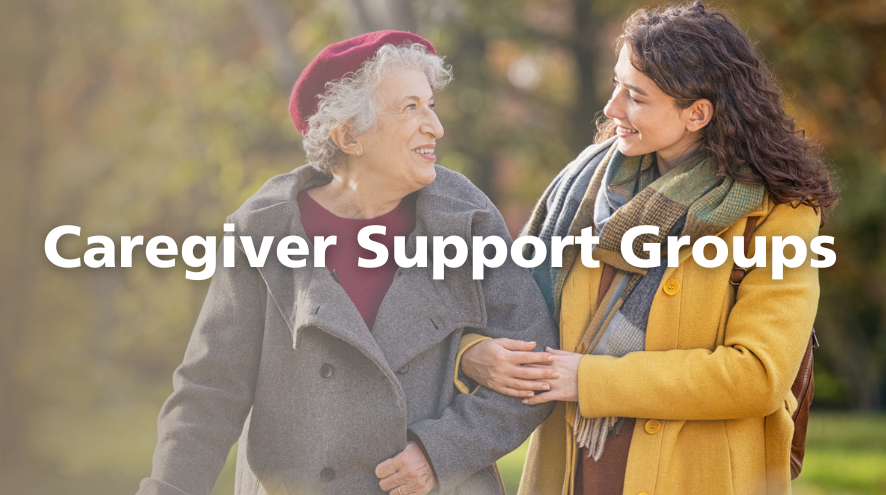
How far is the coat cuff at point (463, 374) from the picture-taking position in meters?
2.54

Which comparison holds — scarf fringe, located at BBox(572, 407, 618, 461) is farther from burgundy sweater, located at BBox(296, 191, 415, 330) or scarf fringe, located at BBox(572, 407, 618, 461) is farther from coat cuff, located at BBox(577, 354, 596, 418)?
burgundy sweater, located at BBox(296, 191, 415, 330)

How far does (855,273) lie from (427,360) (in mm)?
10629

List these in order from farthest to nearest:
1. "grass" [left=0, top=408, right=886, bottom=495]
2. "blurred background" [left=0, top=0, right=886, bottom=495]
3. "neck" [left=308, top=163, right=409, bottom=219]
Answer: "blurred background" [left=0, top=0, right=886, bottom=495] → "grass" [left=0, top=408, right=886, bottom=495] → "neck" [left=308, top=163, right=409, bottom=219]

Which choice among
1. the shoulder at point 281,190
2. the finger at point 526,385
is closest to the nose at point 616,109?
the finger at point 526,385

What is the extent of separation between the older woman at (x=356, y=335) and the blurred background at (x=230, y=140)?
3.68 meters

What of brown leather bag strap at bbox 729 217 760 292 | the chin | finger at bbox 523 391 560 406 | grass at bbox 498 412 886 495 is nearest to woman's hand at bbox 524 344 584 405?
finger at bbox 523 391 560 406

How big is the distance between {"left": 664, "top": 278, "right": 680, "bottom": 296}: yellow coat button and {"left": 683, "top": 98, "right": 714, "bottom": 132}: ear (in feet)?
1.43

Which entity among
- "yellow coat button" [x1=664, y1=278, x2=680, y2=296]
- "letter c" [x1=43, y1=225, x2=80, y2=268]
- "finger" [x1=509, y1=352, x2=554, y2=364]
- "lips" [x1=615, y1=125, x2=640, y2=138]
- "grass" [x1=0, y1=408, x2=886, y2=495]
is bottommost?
"grass" [x1=0, y1=408, x2=886, y2=495]

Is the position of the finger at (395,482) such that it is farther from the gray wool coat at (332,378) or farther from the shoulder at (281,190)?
the shoulder at (281,190)

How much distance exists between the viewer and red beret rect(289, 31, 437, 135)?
2519 mm

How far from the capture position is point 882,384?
1298cm

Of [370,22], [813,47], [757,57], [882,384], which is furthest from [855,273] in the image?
[757,57]

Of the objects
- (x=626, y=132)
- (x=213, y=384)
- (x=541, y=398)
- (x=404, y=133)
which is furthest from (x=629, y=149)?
(x=213, y=384)

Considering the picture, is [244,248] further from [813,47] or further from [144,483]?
[813,47]
